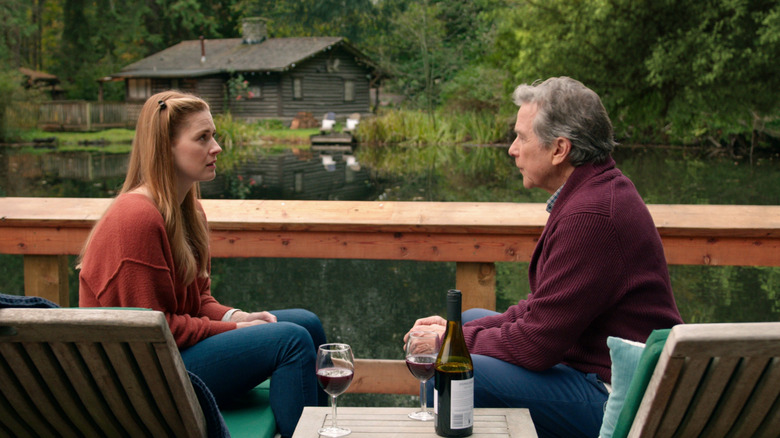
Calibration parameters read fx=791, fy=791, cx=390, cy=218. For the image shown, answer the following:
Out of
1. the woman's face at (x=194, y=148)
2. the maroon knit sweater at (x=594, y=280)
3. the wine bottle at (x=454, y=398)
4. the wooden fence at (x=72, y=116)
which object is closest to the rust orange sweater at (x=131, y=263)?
the woman's face at (x=194, y=148)

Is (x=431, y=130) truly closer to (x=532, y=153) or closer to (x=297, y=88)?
(x=297, y=88)

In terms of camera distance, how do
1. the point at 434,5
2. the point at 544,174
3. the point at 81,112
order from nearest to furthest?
the point at 544,174, the point at 81,112, the point at 434,5

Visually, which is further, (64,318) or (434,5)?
(434,5)

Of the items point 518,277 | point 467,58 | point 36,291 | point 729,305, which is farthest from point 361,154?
point 36,291

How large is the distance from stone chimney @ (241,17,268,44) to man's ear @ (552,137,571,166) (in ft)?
113

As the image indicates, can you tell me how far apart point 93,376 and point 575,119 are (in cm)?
141

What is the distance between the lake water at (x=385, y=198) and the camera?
6.54 metres

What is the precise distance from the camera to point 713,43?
59.2 feet

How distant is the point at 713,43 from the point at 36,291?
17803mm

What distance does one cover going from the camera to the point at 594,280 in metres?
2.04

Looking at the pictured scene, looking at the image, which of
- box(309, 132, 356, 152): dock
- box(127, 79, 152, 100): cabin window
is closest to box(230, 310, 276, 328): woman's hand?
box(309, 132, 356, 152): dock

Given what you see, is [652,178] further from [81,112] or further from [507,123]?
[81,112]

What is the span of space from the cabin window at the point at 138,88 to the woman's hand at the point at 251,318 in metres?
33.9

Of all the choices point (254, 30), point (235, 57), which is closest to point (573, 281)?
point (235, 57)
